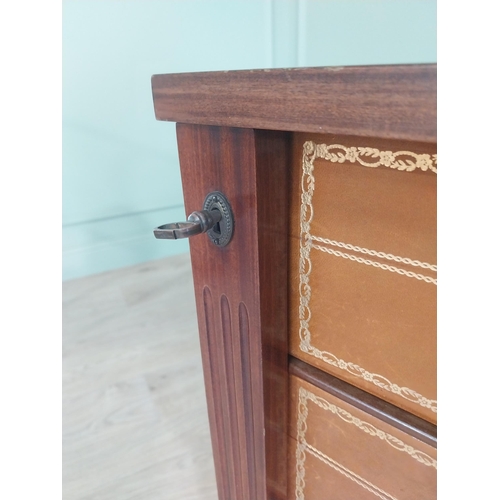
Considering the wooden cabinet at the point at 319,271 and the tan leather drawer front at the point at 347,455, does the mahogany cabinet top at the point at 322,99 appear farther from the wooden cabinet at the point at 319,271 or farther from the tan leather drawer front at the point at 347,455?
the tan leather drawer front at the point at 347,455

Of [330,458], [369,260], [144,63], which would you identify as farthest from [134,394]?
[144,63]

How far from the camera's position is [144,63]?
1190 mm

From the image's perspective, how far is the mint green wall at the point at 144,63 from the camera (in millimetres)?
1105

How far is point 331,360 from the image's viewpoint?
344 millimetres

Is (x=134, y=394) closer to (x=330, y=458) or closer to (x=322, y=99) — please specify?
(x=330, y=458)

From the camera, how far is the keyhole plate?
13.7 inches

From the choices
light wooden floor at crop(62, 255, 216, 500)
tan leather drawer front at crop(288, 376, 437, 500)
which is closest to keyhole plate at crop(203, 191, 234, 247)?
tan leather drawer front at crop(288, 376, 437, 500)

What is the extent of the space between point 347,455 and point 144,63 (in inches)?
42.7

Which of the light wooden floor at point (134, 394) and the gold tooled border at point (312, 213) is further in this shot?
the light wooden floor at point (134, 394)

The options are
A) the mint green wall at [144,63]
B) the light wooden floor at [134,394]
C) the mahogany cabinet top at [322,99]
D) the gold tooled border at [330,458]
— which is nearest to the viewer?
the mahogany cabinet top at [322,99]

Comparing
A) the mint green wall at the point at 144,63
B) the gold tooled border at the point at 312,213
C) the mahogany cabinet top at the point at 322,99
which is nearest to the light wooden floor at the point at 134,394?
the mint green wall at the point at 144,63

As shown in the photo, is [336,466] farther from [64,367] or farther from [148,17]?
[148,17]
